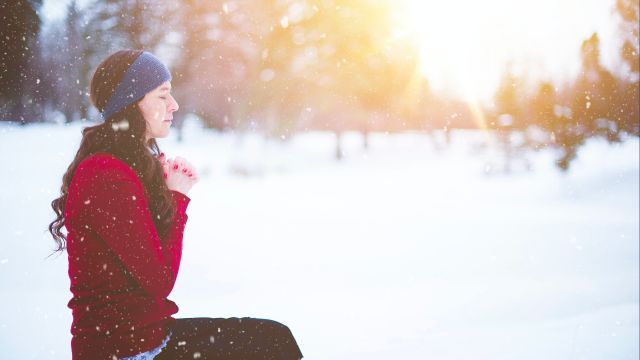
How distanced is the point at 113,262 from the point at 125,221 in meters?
0.16

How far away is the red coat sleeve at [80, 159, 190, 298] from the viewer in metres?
1.24

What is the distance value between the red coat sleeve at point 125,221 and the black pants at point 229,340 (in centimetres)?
30

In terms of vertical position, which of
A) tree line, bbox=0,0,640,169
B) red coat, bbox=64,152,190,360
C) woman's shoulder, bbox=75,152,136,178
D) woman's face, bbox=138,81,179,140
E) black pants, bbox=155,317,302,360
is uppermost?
tree line, bbox=0,0,640,169

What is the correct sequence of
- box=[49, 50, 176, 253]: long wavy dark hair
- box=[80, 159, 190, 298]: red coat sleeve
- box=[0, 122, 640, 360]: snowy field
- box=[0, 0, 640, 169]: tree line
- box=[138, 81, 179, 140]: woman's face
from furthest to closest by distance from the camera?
box=[0, 0, 640, 169]: tree line < box=[0, 122, 640, 360]: snowy field < box=[138, 81, 179, 140]: woman's face < box=[49, 50, 176, 253]: long wavy dark hair < box=[80, 159, 190, 298]: red coat sleeve

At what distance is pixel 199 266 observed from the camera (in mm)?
5512

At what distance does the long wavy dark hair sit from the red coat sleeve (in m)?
0.13

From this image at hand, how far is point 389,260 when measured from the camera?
6.13m

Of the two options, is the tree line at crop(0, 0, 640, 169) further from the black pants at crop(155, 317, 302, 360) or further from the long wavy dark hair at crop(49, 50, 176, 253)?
the black pants at crop(155, 317, 302, 360)

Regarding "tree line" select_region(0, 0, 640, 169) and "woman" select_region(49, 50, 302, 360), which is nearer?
"woman" select_region(49, 50, 302, 360)

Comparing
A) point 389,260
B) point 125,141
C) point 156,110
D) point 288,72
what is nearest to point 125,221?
point 125,141

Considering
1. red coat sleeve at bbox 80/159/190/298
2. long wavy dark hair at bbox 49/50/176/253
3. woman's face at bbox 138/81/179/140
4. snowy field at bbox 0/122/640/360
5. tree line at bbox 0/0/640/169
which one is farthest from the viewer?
tree line at bbox 0/0/640/169

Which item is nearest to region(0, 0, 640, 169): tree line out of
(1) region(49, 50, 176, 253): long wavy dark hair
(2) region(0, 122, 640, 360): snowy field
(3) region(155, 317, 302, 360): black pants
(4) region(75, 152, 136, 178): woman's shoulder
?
(2) region(0, 122, 640, 360): snowy field

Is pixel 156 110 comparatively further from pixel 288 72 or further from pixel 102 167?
pixel 288 72

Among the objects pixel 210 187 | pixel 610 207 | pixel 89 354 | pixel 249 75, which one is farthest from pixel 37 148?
pixel 610 207
